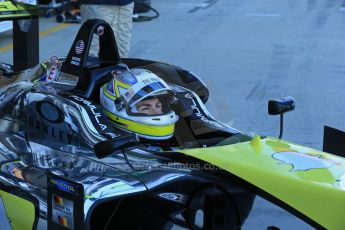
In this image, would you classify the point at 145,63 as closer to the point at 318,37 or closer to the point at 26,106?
the point at 26,106

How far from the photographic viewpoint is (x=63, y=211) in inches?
108

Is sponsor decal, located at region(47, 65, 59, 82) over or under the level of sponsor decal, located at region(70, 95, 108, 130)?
under

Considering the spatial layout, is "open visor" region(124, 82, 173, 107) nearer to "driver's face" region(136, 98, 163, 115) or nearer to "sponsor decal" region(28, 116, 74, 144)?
"driver's face" region(136, 98, 163, 115)

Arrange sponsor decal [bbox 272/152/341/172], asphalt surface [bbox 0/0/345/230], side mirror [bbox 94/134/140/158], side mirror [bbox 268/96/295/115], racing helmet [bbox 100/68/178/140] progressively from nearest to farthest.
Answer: side mirror [bbox 94/134/140/158]
sponsor decal [bbox 272/152/341/172]
racing helmet [bbox 100/68/178/140]
side mirror [bbox 268/96/295/115]
asphalt surface [bbox 0/0/345/230]

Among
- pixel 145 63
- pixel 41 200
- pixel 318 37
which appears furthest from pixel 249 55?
pixel 41 200

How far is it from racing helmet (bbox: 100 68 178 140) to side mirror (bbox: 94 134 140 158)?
49 cm

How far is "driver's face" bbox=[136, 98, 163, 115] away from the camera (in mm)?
3170

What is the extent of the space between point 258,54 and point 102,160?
5.99 metres

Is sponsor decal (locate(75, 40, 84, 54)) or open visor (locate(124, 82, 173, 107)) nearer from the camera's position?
open visor (locate(124, 82, 173, 107))

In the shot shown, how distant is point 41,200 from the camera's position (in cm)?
293

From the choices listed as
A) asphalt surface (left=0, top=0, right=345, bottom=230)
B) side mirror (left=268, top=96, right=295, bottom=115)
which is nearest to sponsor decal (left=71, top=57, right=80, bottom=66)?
asphalt surface (left=0, top=0, right=345, bottom=230)

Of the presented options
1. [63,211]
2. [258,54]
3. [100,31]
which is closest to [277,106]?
[100,31]

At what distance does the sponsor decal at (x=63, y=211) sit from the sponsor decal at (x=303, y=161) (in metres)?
0.97

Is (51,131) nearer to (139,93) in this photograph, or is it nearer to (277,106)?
Answer: (139,93)
